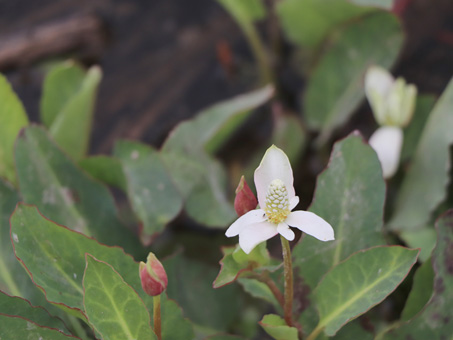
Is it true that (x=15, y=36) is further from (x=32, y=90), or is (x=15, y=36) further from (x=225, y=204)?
(x=225, y=204)

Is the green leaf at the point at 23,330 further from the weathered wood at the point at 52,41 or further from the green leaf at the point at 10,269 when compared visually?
the weathered wood at the point at 52,41

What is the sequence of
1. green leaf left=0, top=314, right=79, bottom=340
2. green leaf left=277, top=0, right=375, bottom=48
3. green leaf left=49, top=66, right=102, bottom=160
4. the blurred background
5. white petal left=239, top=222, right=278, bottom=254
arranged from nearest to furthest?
white petal left=239, top=222, right=278, bottom=254 → green leaf left=0, top=314, right=79, bottom=340 → green leaf left=49, top=66, right=102, bottom=160 → green leaf left=277, top=0, right=375, bottom=48 → the blurred background

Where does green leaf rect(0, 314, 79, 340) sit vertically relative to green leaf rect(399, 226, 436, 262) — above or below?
above

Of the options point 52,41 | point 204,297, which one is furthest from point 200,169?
point 52,41

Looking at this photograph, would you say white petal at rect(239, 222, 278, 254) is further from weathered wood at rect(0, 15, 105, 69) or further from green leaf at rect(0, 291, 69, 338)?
weathered wood at rect(0, 15, 105, 69)

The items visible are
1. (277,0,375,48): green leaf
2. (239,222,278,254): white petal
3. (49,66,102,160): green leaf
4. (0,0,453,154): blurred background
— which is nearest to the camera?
(239,222,278,254): white petal

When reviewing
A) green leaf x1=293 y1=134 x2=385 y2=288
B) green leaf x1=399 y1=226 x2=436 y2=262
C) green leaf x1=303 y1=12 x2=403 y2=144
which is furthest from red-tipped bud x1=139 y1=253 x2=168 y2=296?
green leaf x1=303 y1=12 x2=403 y2=144

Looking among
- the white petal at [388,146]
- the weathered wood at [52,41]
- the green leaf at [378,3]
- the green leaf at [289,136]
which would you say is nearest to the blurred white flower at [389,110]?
the white petal at [388,146]

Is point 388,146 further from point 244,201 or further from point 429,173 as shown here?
point 244,201

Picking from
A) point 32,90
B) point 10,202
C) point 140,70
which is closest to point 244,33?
point 140,70
